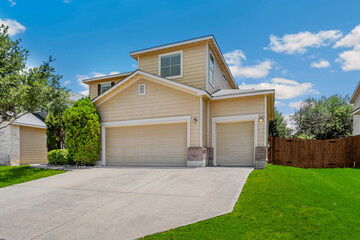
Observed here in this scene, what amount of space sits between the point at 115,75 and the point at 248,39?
971 cm

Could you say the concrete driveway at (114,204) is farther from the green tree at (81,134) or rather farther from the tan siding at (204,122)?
the green tree at (81,134)

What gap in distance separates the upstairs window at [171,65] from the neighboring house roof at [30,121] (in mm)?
10950

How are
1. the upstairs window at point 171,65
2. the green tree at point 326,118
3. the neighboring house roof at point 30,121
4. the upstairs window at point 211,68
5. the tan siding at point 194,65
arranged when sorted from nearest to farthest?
1. the tan siding at point 194,65
2. the upstairs window at point 211,68
3. the upstairs window at point 171,65
4. the neighboring house roof at point 30,121
5. the green tree at point 326,118

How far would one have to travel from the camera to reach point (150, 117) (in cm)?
1233

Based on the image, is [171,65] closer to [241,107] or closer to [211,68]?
[211,68]

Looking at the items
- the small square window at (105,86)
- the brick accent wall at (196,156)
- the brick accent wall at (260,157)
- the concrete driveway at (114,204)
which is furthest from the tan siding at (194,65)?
the small square window at (105,86)

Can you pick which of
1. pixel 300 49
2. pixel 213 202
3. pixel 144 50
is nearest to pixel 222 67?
pixel 144 50

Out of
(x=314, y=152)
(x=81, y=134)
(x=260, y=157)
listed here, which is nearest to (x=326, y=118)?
(x=314, y=152)

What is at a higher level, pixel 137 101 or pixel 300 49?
pixel 300 49

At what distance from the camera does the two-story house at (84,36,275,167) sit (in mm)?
11148

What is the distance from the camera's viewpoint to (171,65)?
1405 centimetres

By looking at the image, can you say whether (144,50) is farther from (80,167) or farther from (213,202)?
(213,202)

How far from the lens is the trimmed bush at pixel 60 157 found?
1324cm

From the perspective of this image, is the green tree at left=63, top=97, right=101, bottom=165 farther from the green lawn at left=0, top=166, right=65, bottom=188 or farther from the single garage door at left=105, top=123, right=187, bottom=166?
the green lawn at left=0, top=166, right=65, bottom=188
